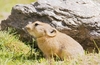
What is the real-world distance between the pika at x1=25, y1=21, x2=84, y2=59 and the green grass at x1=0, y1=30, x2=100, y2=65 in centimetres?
26

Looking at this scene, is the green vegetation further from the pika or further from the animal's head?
the animal's head

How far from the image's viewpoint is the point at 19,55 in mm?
9258

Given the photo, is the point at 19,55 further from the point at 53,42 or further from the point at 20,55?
the point at 53,42

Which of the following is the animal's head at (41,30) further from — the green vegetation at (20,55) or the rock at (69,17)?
the rock at (69,17)

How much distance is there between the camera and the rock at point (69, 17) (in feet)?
31.1

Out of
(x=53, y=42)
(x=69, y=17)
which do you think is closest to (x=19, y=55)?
(x=53, y=42)

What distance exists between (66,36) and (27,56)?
1089 millimetres

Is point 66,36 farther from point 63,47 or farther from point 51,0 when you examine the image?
point 51,0

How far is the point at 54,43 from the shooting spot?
8805 mm

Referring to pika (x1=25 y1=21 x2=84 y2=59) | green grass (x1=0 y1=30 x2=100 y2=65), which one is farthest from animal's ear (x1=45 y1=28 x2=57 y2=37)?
green grass (x1=0 y1=30 x2=100 y2=65)

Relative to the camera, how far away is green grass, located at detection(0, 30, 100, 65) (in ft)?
26.2

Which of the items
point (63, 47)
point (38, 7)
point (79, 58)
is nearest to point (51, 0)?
point (38, 7)

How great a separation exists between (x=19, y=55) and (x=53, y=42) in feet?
3.25

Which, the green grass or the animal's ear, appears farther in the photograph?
the animal's ear
